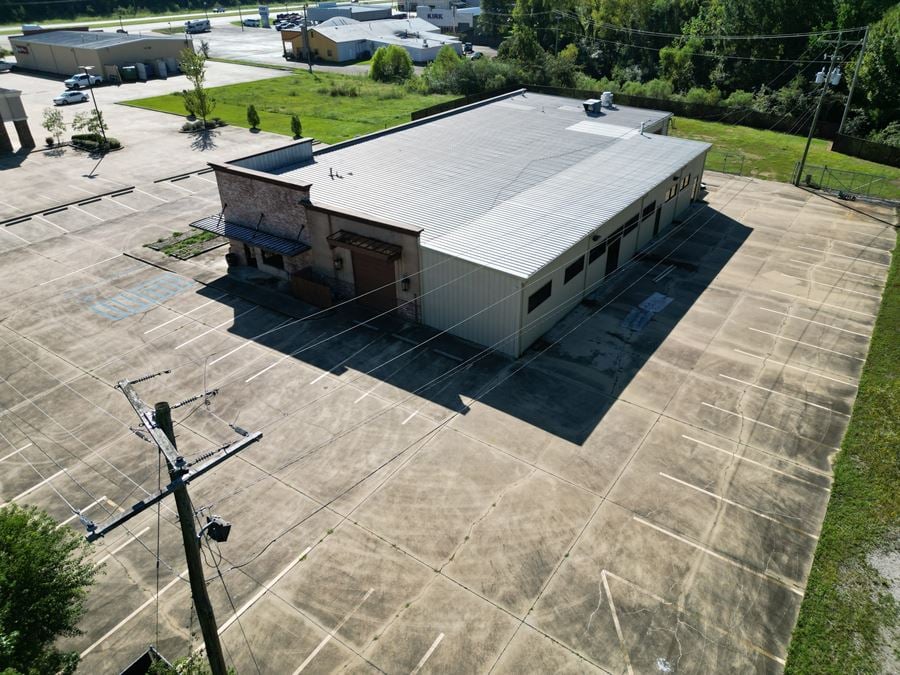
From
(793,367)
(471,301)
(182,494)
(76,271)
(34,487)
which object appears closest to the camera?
(182,494)

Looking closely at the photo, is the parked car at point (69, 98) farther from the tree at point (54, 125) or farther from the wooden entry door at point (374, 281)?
the wooden entry door at point (374, 281)

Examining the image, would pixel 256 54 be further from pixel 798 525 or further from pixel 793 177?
pixel 798 525

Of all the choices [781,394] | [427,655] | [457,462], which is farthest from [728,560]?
[781,394]

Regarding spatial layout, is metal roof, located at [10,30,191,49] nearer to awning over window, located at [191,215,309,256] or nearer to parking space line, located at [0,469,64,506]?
awning over window, located at [191,215,309,256]

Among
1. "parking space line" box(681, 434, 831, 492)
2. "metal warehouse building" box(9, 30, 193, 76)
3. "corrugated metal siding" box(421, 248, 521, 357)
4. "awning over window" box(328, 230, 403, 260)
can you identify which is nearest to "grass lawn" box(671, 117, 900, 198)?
"parking space line" box(681, 434, 831, 492)

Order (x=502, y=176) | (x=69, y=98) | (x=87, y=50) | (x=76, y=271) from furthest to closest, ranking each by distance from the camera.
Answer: (x=87, y=50), (x=69, y=98), (x=502, y=176), (x=76, y=271)

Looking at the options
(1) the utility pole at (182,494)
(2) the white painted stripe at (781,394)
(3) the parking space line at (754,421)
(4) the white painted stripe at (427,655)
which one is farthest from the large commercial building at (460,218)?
(1) the utility pole at (182,494)

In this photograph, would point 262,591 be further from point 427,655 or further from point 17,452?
point 17,452

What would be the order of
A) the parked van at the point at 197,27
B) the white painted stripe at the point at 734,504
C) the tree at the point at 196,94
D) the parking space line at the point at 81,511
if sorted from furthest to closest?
the parked van at the point at 197,27 < the tree at the point at 196,94 < the parking space line at the point at 81,511 < the white painted stripe at the point at 734,504
